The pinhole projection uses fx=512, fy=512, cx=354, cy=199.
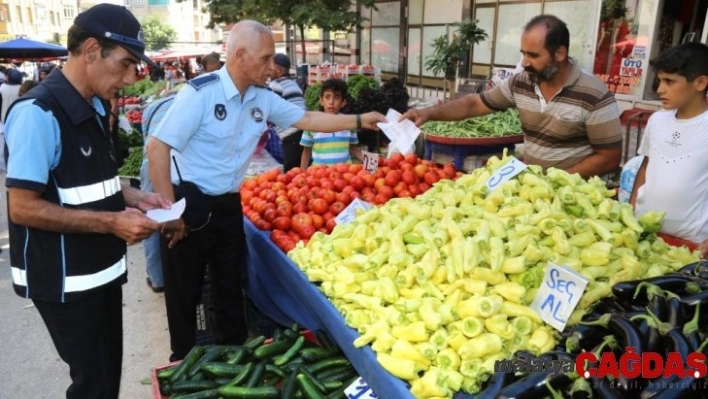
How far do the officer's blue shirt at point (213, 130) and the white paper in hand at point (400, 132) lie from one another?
87 centimetres

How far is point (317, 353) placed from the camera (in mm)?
2834

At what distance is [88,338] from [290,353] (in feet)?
3.49

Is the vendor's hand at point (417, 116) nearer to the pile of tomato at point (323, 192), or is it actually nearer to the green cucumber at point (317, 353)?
the pile of tomato at point (323, 192)

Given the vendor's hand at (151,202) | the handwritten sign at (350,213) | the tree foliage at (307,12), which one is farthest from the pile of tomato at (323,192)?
the tree foliage at (307,12)

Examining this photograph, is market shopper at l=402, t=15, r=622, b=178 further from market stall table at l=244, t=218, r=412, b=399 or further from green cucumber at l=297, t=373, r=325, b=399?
green cucumber at l=297, t=373, r=325, b=399

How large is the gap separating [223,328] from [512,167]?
2.22 metres

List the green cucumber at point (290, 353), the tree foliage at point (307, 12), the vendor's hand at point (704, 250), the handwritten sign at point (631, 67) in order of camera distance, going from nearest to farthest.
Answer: the vendor's hand at point (704, 250) < the green cucumber at point (290, 353) < the handwritten sign at point (631, 67) < the tree foliage at point (307, 12)

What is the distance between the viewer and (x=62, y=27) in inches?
2532

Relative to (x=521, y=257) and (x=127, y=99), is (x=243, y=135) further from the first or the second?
(x=127, y=99)

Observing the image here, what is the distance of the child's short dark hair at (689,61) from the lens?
2719 millimetres

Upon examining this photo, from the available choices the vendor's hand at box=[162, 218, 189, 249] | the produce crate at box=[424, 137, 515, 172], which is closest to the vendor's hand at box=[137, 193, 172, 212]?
the vendor's hand at box=[162, 218, 189, 249]

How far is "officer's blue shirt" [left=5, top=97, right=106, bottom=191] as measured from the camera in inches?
72.2

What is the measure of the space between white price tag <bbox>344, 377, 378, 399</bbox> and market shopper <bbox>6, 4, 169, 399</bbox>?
3.63 ft

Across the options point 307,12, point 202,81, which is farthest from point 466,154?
point 307,12
